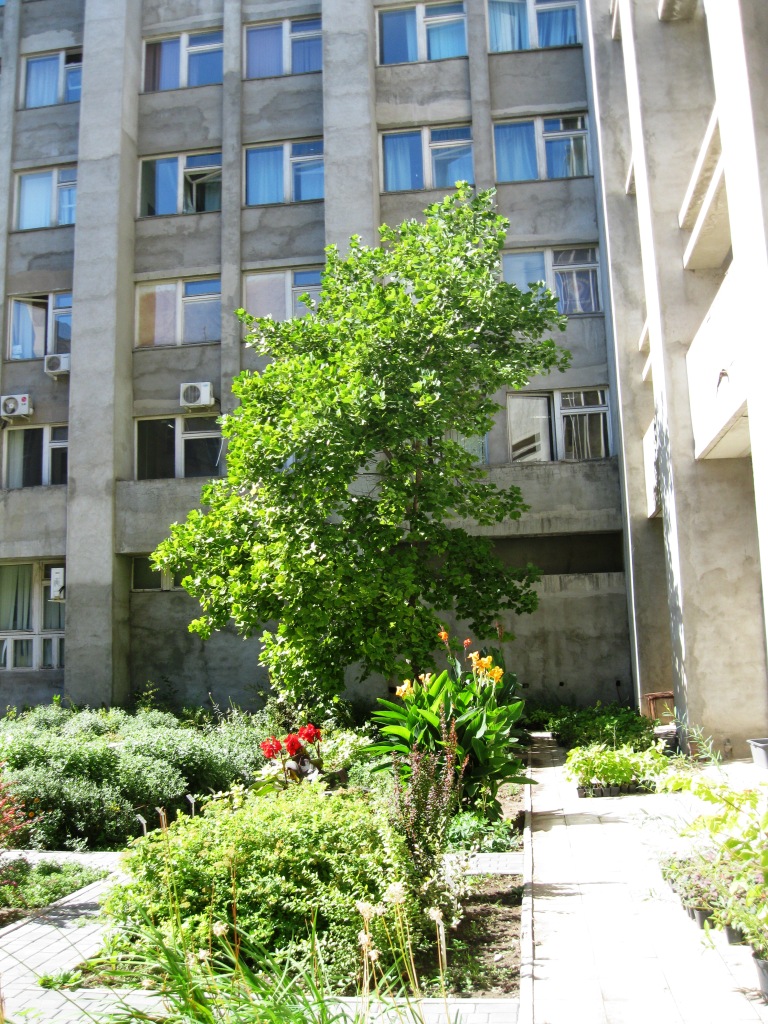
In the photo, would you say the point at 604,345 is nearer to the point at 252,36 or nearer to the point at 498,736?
the point at 252,36

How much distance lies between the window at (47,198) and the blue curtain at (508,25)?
10.3 metres

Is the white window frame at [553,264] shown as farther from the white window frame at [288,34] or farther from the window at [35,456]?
the window at [35,456]

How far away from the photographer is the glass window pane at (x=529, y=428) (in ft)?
63.1

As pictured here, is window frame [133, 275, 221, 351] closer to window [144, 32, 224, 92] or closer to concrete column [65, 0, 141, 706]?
concrete column [65, 0, 141, 706]

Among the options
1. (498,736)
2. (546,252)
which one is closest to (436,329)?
(498,736)

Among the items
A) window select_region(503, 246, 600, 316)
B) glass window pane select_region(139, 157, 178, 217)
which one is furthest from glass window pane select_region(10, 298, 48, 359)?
window select_region(503, 246, 600, 316)

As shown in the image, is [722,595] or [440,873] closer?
[440,873]

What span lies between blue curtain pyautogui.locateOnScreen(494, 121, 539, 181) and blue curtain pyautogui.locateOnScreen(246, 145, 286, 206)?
4974 millimetres

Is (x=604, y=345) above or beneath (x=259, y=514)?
above

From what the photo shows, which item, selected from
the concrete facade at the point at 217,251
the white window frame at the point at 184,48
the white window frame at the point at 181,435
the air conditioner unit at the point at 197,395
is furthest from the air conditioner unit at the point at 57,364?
the white window frame at the point at 184,48

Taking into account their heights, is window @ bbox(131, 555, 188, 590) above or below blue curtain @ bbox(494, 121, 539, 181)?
below

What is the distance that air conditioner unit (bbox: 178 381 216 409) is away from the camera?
1973 centimetres

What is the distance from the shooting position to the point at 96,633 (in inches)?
760

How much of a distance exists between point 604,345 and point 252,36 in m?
11.2
